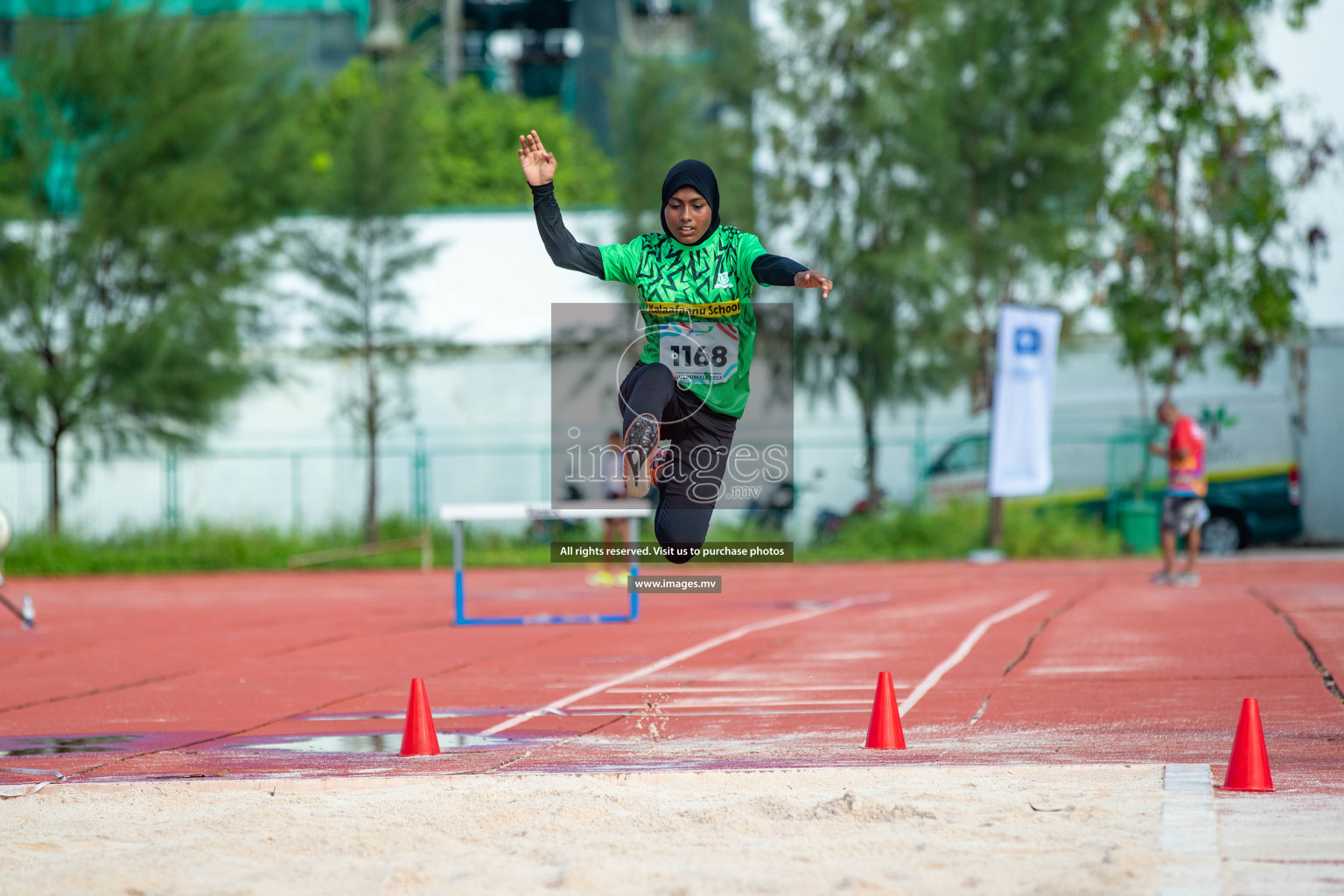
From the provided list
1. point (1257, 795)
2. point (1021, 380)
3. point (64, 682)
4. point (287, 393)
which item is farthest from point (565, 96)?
point (1257, 795)

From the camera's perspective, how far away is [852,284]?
25312 millimetres

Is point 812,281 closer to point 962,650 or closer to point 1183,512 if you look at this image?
point 962,650

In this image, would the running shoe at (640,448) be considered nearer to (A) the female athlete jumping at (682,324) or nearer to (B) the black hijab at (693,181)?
(A) the female athlete jumping at (682,324)

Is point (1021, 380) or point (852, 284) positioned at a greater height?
point (852, 284)

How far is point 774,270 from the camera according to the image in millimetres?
6406

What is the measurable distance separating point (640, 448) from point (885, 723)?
178cm

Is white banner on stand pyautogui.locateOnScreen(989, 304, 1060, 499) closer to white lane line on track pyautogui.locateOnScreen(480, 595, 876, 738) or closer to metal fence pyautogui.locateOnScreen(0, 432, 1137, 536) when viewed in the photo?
metal fence pyautogui.locateOnScreen(0, 432, 1137, 536)

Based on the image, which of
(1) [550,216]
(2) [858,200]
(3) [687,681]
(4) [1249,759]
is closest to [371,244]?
(2) [858,200]

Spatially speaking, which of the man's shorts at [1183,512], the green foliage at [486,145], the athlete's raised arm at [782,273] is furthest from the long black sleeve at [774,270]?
the green foliage at [486,145]

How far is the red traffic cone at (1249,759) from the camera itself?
5.55 metres

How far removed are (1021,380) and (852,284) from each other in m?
4.79

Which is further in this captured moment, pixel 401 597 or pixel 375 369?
pixel 375 369

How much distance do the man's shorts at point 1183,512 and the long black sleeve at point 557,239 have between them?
1148cm

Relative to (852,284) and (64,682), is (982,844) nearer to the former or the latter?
(64,682)
